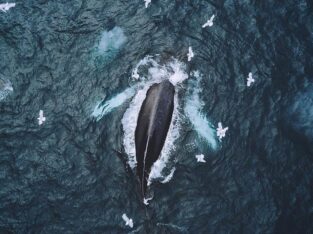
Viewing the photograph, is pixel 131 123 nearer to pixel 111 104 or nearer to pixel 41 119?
pixel 111 104

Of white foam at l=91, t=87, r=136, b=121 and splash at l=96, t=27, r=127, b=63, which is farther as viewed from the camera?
splash at l=96, t=27, r=127, b=63

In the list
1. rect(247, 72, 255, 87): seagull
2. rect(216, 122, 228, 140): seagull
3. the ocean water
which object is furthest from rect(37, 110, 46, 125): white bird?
rect(247, 72, 255, 87): seagull

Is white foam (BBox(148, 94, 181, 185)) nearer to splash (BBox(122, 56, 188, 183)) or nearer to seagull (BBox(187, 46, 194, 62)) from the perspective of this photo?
splash (BBox(122, 56, 188, 183))

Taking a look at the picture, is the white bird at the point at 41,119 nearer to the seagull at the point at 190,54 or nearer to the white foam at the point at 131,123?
the white foam at the point at 131,123

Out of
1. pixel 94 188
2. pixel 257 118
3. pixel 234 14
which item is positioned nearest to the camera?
pixel 94 188

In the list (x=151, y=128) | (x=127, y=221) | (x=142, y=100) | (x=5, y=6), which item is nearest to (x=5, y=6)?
(x=5, y=6)

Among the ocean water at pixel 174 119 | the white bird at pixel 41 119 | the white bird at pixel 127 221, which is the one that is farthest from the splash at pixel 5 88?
the white bird at pixel 127 221

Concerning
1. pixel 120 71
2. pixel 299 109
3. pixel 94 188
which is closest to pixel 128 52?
pixel 120 71

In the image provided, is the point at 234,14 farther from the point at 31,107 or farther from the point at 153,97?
the point at 31,107
